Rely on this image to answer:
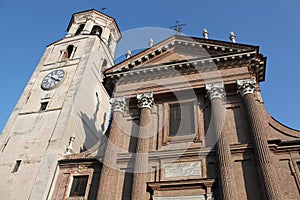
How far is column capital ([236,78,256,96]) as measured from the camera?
14219 mm

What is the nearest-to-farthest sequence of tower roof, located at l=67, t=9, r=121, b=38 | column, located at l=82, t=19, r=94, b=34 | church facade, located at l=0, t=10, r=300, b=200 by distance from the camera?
1. church facade, located at l=0, t=10, r=300, b=200
2. column, located at l=82, t=19, r=94, b=34
3. tower roof, located at l=67, t=9, r=121, b=38

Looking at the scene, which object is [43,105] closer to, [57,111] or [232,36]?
[57,111]

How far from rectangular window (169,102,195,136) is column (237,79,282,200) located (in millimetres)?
2700

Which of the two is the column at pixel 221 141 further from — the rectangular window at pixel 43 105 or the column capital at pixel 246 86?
the rectangular window at pixel 43 105

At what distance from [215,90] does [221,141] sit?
299cm

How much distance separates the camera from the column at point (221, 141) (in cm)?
1123

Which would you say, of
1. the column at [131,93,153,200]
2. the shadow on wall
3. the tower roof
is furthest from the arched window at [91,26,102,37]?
the column at [131,93,153,200]

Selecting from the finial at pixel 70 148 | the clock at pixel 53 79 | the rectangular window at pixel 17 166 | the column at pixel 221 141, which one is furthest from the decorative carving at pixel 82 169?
the clock at pixel 53 79

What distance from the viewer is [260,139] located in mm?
12242

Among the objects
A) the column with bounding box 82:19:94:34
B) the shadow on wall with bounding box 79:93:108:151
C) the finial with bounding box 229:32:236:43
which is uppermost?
the column with bounding box 82:19:94:34

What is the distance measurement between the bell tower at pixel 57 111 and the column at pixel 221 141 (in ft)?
28.2

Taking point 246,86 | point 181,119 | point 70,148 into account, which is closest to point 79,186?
point 70,148

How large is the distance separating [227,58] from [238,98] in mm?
2225

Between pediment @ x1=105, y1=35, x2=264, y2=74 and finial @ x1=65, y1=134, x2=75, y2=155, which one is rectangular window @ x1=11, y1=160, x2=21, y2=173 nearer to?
finial @ x1=65, y1=134, x2=75, y2=155
